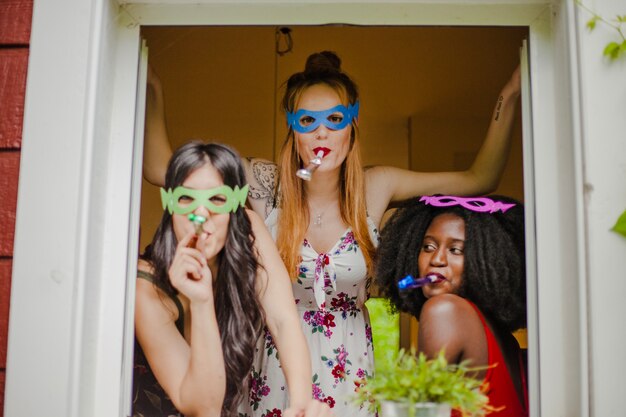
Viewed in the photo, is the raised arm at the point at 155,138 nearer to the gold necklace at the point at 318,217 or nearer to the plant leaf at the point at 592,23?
the gold necklace at the point at 318,217

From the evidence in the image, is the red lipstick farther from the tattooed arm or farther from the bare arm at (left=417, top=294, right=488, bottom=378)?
the bare arm at (left=417, top=294, right=488, bottom=378)

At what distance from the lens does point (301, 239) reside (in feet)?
7.68

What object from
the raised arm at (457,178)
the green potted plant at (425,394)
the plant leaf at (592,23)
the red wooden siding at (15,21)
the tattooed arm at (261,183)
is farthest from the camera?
the raised arm at (457,178)

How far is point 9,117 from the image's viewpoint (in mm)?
1989

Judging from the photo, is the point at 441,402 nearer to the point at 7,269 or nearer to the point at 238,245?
the point at 238,245

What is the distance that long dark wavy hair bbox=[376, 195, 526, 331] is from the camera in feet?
6.94

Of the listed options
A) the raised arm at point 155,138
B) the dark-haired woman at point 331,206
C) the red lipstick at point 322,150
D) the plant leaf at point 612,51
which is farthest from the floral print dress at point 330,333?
the plant leaf at point 612,51

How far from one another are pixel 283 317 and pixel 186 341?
274 mm

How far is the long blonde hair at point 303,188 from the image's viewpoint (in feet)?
7.75

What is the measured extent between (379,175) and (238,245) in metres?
0.58

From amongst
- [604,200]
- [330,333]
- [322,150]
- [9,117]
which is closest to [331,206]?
[322,150]

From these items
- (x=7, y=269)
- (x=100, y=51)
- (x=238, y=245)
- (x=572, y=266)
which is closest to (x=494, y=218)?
(x=572, y=266)

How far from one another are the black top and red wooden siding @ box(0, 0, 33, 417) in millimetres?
332

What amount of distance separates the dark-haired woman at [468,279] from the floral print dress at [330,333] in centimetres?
11
